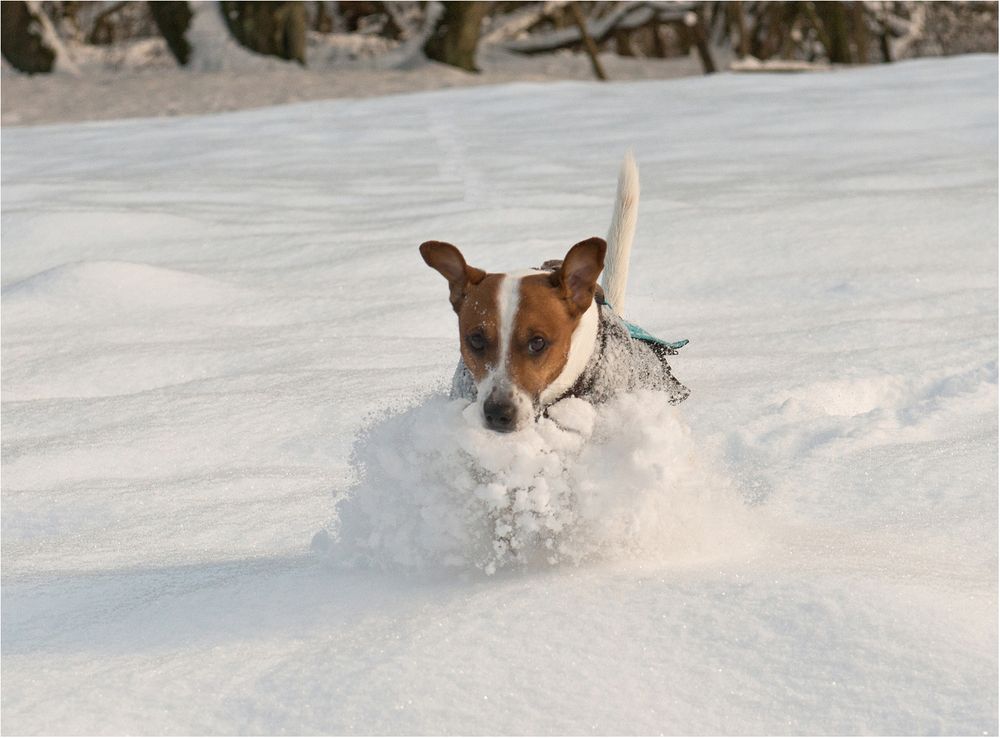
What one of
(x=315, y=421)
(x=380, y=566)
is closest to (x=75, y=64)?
(x=315, y=421)

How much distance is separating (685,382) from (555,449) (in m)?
2.05

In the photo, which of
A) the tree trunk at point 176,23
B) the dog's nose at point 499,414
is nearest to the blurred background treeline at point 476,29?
the tree trunk at point 176,23

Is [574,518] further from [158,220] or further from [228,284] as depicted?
[158,220]

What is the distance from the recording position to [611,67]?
2127 cm

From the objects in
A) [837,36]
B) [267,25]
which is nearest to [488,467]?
[267,25]

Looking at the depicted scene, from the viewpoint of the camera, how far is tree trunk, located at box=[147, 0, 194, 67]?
16.8 m

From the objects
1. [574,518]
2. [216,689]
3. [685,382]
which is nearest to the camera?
[216,689]

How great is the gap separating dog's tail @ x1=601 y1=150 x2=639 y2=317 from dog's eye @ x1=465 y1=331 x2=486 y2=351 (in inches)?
40.1

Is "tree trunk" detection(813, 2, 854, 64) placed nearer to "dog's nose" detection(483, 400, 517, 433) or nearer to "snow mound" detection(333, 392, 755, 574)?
"snow mound" detection(333, 392, 755, 574)

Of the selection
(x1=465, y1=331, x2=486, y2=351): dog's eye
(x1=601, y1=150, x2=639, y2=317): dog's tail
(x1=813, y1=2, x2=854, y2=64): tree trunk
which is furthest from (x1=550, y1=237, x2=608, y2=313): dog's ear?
(x1=813, y1=2, x2=854, y2=64): tree trunk

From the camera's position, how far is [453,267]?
3.06 meters

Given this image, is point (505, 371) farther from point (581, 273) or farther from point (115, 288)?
point (115, 288)

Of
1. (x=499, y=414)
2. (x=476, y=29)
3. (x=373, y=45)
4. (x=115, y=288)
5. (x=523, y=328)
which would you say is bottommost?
(x=373, y=45)

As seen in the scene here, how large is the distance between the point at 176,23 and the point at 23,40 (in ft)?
6.44
